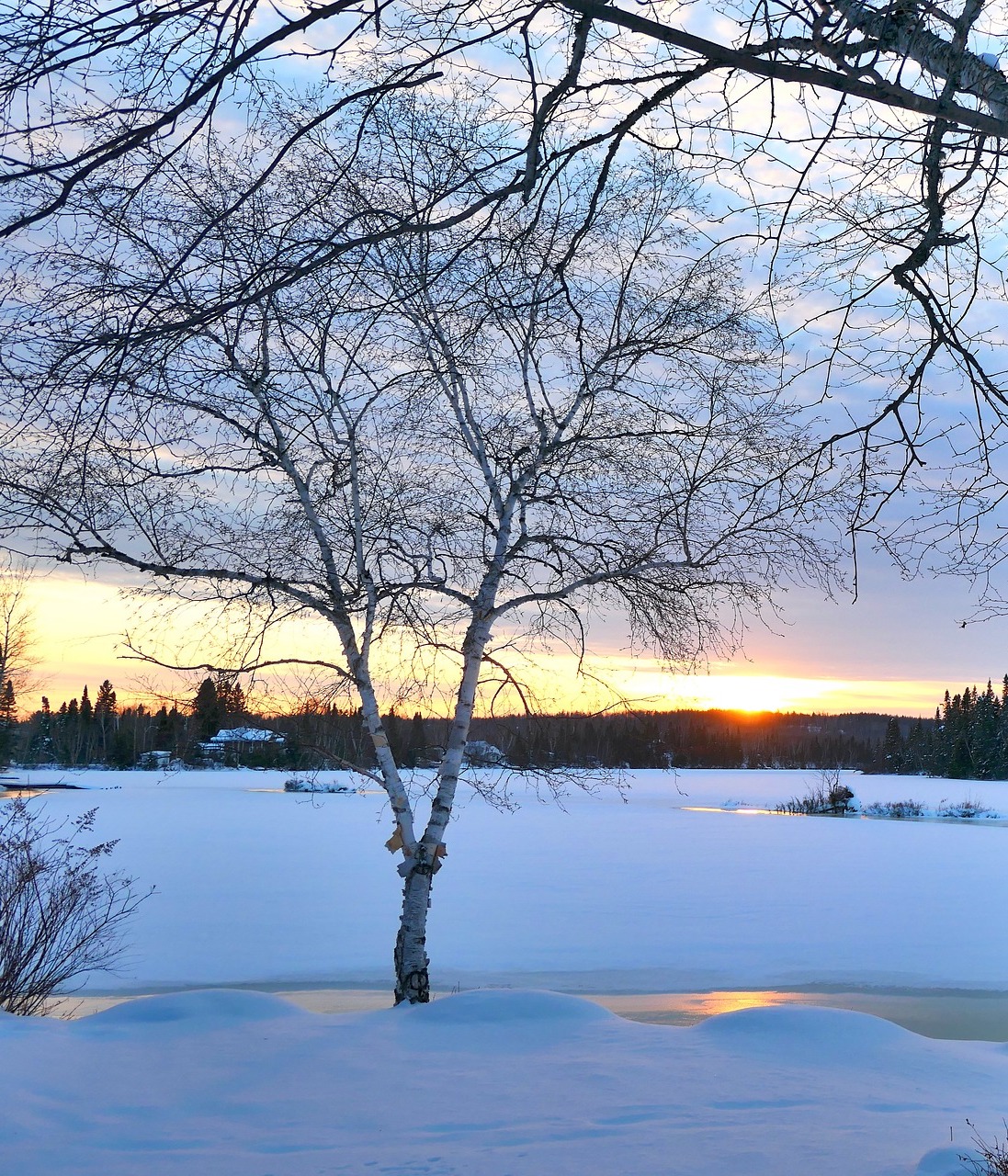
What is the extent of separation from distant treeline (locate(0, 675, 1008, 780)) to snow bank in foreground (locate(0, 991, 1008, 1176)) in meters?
2.04

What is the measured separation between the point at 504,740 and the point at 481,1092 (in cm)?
384

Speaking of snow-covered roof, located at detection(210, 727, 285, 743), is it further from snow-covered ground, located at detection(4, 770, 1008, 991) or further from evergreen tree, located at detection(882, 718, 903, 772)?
evergreen tree, located at detection(882, 718, 903, 772)

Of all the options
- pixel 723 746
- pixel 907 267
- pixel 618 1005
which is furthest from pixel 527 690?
pixel 723 746

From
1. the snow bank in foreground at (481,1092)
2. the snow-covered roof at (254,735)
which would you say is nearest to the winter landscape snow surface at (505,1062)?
the snow bank in foreground at (481,1092)

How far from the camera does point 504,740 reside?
923cm

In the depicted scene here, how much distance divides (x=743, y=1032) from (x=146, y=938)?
987 cm

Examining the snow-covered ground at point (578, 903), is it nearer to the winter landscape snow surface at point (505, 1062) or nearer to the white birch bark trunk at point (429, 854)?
the winter landscape snow surface at point (505, 1062)

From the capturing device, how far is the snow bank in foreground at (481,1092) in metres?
4.58

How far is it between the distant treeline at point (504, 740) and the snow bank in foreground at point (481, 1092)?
2041mm

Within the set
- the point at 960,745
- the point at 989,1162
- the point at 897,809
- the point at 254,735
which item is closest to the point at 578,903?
the point at 254,735

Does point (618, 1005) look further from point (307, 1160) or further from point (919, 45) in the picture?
point (919, 45)

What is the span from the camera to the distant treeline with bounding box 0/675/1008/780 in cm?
889

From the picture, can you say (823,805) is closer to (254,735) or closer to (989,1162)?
(254,735)

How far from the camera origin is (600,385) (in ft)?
28.2
